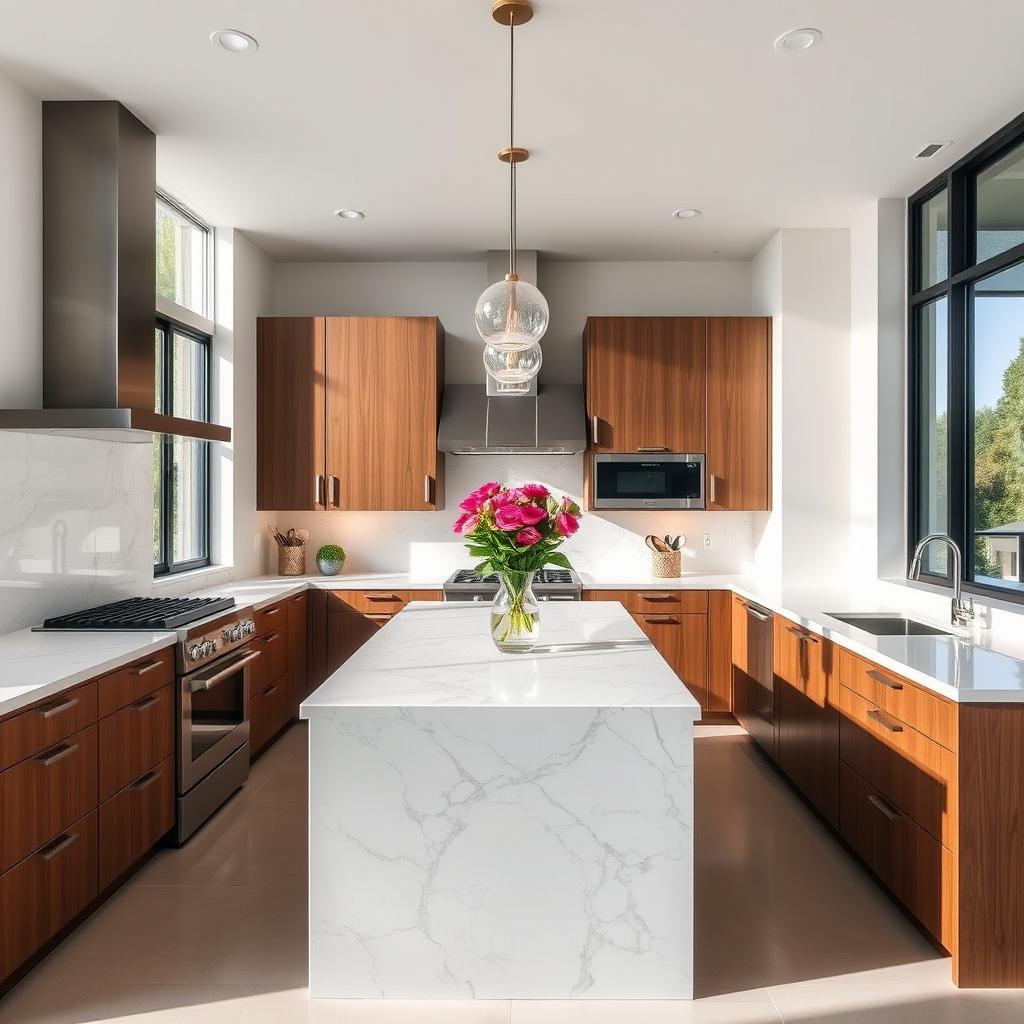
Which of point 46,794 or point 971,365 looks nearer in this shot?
point 46,794

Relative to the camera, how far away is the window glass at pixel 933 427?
390 cm

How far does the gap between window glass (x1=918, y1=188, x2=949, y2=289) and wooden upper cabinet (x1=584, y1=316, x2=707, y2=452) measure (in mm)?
1231

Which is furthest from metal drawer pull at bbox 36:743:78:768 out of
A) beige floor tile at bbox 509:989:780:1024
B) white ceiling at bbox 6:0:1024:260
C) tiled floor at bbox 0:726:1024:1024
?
white ceiling at bbox 6:0:1024:260

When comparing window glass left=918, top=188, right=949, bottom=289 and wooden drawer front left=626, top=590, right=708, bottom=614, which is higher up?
window glass left=918, top=188, right=949, bottom=289

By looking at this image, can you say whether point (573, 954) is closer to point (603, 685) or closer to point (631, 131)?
point (603, 685)

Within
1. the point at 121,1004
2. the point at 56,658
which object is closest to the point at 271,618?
the point at 56,658

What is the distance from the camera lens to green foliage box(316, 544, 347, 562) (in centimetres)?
509

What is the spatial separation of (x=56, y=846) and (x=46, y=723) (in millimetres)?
384

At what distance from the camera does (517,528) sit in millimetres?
2418

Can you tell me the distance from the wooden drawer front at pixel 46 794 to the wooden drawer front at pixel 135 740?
77 millimetres

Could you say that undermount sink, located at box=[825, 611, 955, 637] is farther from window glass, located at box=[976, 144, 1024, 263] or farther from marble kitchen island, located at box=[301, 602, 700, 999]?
marble kitchen island, located at box=[301, 602, 700, 999]

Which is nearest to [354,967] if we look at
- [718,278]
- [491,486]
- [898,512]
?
[491,486]

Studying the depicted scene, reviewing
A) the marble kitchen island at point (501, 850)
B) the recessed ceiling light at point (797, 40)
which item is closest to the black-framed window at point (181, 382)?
the marble kitchen island at point (501, 850)

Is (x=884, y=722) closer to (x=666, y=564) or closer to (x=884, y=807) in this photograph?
(x=884, y=807)
